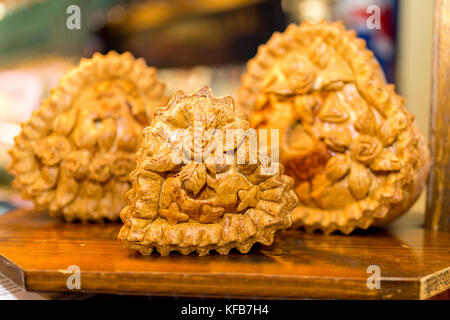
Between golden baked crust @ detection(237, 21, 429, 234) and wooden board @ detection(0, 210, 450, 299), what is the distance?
0.11m

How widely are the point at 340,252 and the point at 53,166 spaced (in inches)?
29.2

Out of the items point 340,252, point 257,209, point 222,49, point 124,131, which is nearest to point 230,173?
point 257,209

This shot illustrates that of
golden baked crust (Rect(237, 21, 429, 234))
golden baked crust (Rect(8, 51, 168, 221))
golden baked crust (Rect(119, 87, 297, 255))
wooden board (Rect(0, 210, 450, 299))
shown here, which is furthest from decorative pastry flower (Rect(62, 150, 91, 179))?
golden baked crust (Rect(237, 21, 429, 234))

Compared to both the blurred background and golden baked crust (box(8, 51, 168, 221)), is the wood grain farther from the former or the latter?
golden baked crust (box(8, 51, 168, 221))

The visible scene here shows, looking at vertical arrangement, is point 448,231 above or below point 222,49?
below

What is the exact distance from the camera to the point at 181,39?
7.61ft

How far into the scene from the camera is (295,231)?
3.75 feet

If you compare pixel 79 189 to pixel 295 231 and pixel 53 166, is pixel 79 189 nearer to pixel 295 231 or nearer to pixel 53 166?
pixel 53 166

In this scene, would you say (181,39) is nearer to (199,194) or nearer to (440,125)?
(440,125)

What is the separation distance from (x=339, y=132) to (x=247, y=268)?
1.49 ft

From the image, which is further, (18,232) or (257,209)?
(18,232)

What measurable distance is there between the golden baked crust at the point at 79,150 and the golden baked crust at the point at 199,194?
31 centimetres

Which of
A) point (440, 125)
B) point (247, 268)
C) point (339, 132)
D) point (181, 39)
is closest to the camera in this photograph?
point (247, 268)

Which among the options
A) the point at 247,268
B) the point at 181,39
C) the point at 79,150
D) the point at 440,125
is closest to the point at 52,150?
the point at 79,150
